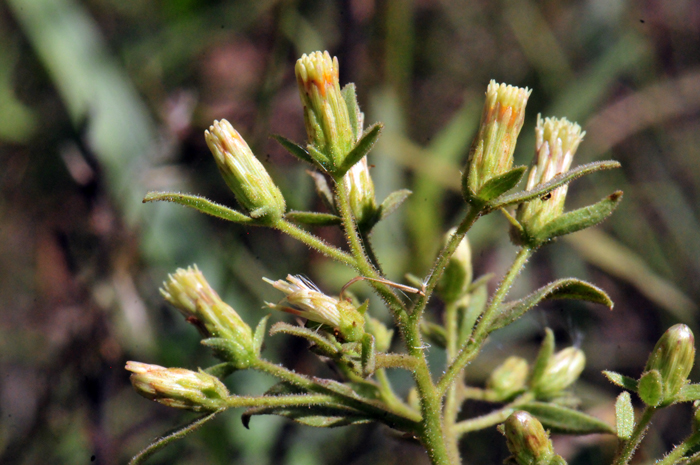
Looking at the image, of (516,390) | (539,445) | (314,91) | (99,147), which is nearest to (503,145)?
(314,91)

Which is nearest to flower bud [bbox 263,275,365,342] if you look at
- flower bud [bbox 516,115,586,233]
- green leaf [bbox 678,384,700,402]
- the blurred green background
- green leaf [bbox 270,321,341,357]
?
green leaf [bbox 270,321,341,357]

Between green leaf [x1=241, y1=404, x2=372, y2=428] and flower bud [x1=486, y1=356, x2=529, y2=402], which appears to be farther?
flower bud [x1=486, y1=356, x2=529, y2=402]

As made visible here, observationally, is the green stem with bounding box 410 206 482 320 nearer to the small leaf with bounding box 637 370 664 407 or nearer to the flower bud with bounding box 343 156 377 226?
the flower bud with bounding box 343 156 377 226

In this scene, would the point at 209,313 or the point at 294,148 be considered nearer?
the point at 294,148

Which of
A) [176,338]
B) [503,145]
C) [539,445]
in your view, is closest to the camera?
[539,445]

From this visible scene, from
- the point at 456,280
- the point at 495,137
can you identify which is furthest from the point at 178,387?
the point at 495,137

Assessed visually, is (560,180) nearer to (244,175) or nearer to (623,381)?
(623,381)

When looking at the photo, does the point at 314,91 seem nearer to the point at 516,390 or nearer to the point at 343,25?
the point at 516,390
